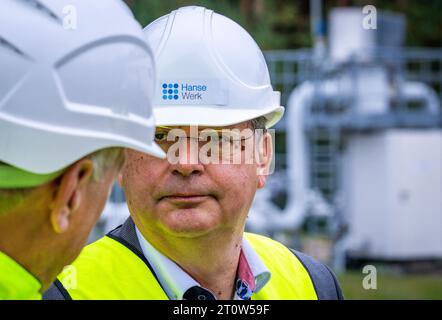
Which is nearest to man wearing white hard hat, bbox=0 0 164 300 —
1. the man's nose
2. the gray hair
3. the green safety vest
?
the gray hair

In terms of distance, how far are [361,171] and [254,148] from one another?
11201 millimetres

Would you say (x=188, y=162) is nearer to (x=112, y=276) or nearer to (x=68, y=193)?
(x=112, y=276)

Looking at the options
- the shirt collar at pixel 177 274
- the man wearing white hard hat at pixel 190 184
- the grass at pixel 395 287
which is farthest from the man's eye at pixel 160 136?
the grass at pixel 395 287

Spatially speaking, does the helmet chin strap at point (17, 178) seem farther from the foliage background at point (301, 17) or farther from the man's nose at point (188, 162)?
the foliage background at point (301, 17)

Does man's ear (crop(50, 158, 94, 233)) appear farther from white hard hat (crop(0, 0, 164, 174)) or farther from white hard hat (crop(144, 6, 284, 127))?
white hard hat (crop(144, 6, 284, 127))

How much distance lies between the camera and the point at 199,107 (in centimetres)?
264

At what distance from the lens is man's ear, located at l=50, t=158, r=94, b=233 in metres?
1.71

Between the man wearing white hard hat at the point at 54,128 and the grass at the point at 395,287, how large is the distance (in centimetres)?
847

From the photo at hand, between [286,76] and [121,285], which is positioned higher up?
[121,285]

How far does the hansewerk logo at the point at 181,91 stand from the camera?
8.61 ft

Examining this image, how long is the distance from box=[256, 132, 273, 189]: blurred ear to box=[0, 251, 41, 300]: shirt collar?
46.6 inches
